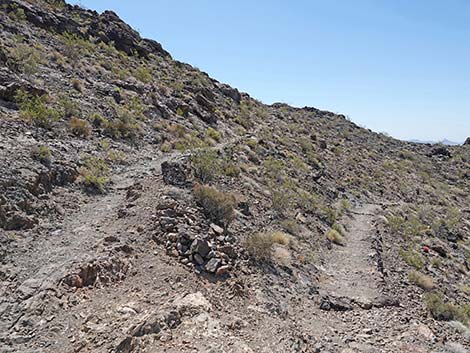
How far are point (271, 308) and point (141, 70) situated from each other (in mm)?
24237

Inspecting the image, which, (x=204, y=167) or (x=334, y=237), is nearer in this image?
(x=204, y=167)

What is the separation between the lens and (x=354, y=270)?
1451cm

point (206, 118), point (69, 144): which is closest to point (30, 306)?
point (69, 144)

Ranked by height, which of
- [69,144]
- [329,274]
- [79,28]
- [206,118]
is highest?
[79,28]

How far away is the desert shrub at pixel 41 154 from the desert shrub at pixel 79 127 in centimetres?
329

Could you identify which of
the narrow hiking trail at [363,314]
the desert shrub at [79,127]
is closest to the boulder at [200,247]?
the narrow hiking trail at [363,314]

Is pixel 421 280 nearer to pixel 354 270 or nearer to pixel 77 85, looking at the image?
pixel 354 270

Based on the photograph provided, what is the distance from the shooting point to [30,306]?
22.3 ft

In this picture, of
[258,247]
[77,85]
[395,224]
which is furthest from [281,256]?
[77,85]

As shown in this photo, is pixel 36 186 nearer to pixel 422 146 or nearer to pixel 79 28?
pixel 79 28

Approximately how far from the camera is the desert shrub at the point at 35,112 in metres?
13.5

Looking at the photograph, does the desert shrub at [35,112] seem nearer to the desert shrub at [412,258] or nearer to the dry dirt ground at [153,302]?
the dry dirt ground at [153,302]

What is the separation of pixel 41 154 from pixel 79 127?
380 cm

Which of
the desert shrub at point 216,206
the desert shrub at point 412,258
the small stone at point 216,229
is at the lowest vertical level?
the desert shrub at point 412,258
